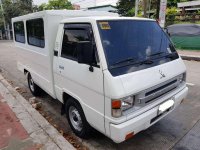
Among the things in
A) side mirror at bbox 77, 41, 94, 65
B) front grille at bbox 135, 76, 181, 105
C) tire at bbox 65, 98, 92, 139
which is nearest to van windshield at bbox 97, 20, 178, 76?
side mirror at bbox 77, 41, 94, 65

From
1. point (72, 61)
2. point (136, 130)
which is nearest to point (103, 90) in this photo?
point (136, 130)

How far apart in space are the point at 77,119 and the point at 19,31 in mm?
3745

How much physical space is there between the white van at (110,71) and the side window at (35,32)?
0.15 ft

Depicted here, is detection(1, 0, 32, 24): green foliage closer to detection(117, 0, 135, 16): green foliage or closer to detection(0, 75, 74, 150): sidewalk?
detection(117, 0, 135, 16): green foliage

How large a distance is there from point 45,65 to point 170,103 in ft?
8.49

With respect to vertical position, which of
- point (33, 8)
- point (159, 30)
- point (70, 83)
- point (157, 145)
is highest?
point (33, 8)

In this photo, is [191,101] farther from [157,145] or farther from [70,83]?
[70,83]

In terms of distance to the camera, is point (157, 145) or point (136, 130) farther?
point (157, 145)

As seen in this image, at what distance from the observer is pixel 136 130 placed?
9.25ft

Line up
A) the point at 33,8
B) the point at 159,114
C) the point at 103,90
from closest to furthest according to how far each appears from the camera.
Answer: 1. the point at 103,90
2. the point at 159,114
3. the point at 33,8

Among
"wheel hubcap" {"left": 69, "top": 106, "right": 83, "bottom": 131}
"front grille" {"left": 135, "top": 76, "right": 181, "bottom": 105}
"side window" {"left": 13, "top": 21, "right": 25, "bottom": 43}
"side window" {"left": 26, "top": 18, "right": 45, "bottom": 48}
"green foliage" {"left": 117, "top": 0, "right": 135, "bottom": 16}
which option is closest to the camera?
"front grille" {"left": 135, "top": 76, "right": 181, "bottom": 105}

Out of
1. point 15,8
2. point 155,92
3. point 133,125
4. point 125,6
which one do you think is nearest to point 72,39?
point 155,92

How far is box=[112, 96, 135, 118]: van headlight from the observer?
264 centimetres

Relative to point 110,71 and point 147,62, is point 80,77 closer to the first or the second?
point 110,71
